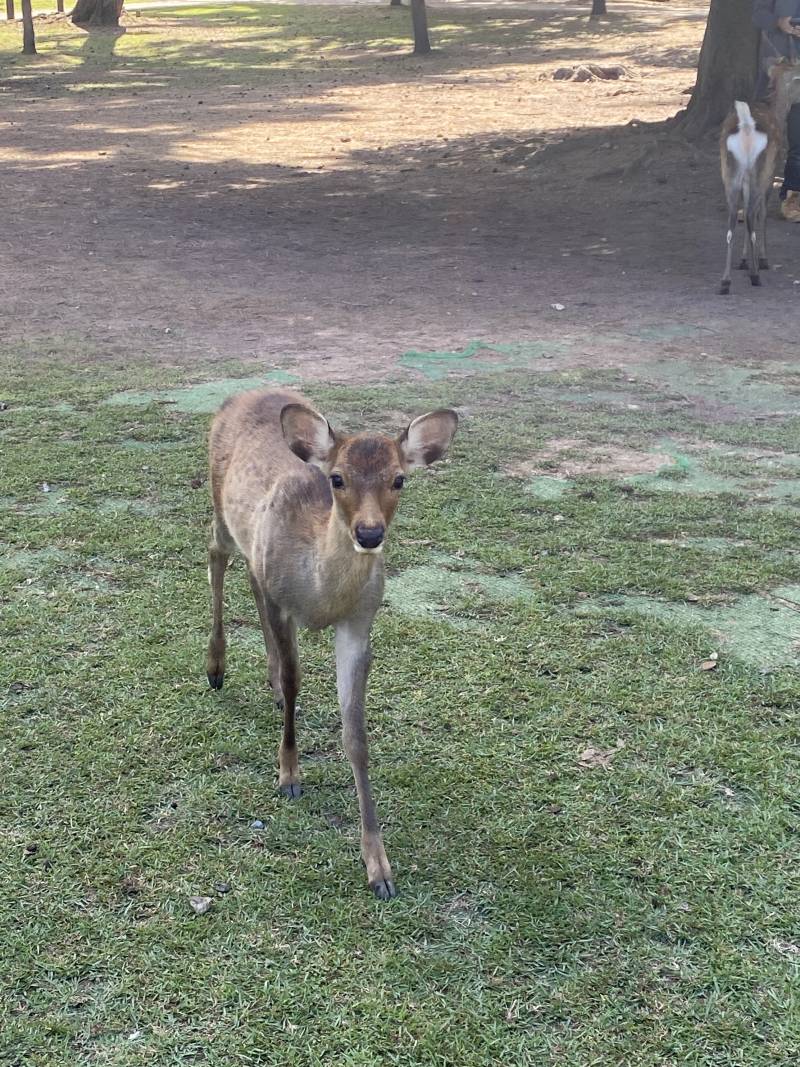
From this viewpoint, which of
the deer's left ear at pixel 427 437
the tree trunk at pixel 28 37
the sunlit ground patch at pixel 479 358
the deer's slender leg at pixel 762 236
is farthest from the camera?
the tree trunk at pixel 28 37

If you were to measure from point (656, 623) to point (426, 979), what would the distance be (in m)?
2.02

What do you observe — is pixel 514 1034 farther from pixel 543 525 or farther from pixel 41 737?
pixel 543 525

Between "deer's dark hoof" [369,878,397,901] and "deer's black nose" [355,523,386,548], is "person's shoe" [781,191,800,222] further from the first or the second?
"deer's dark hoof" [369,878,397,901]

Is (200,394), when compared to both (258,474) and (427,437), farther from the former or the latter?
(427,437)

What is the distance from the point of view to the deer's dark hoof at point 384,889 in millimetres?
3131

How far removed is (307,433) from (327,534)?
0.28m

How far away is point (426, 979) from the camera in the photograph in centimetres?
286

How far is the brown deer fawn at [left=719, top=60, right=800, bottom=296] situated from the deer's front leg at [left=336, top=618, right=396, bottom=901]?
7.64 metres

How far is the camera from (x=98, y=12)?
32.8 metres

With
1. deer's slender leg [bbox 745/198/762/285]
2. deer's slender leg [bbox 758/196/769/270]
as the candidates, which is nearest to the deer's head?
deer's slender leg [bbox 745/198/762/285]

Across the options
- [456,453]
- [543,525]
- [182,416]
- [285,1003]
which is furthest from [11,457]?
[285,1003]

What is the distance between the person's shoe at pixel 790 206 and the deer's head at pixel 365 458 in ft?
34.5

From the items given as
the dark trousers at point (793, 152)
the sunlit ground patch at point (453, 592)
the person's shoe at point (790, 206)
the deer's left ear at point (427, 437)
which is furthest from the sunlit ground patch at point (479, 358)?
the person's shoe at point (790, 206)

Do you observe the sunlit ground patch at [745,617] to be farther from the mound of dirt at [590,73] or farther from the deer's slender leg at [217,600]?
the mound of dirt at [590,73]
